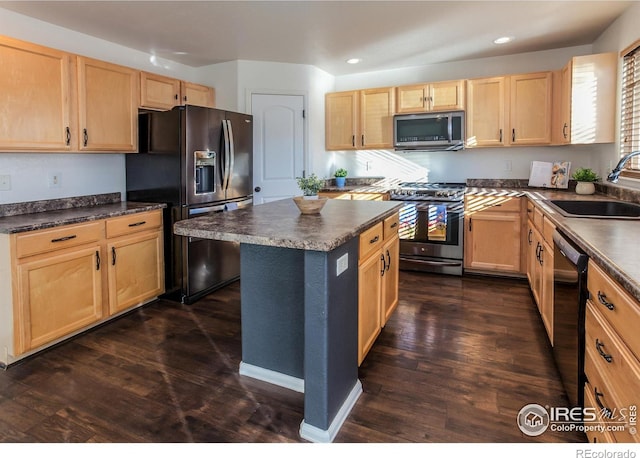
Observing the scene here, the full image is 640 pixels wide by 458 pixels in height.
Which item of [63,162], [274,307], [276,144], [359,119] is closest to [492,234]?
[359,119]

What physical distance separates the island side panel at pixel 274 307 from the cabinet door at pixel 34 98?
1767 millimetres

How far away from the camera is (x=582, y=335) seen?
65.9 inches

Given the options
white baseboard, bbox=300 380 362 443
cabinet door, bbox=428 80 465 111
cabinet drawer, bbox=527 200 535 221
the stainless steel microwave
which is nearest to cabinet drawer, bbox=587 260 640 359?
white baseboard, bbox=300 380 362 443

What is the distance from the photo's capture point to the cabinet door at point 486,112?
416 cm

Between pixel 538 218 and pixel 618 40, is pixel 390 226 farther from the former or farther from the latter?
pixel 618 40

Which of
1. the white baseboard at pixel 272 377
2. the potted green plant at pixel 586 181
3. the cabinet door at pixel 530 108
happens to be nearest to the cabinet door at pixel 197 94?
the white baseboard at pixel 272 377

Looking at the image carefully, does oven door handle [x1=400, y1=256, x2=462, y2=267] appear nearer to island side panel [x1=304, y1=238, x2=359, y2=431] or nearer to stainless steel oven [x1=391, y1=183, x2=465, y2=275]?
stainless steel oven [x1=391, y1=183, x2=465, y2=275]

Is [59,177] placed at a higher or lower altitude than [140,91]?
lower

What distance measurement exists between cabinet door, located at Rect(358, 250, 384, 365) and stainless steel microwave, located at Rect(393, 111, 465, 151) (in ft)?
7.89

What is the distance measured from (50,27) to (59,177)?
3.85 feet

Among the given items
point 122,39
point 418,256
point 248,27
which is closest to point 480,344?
point 418,256

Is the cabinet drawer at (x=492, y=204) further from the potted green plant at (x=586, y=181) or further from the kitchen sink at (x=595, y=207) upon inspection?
the kitchen sink at (x=595, y=207)

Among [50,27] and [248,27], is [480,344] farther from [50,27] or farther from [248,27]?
[50,27]
